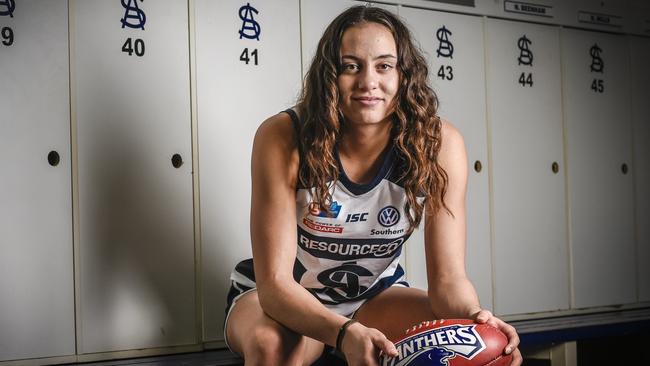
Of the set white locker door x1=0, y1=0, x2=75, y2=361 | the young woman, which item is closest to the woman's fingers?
the young woman

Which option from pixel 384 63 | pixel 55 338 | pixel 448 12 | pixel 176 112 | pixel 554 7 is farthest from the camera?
pixel 554 7

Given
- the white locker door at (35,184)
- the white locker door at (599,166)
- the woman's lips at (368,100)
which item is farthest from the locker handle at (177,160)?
the white locker door at (599,166)

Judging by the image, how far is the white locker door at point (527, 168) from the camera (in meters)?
2.94

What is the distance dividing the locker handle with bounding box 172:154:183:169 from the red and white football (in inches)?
49.7

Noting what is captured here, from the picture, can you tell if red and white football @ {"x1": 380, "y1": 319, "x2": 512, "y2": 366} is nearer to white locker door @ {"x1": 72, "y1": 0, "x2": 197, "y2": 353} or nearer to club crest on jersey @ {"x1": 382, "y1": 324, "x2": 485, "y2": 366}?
club crest on jersey @ {"x1": 382, "y1": 324, "x2": 485, "y2": 366}

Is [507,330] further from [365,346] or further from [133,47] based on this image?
[133,47]

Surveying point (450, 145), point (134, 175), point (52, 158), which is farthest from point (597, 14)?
point (52, 158)

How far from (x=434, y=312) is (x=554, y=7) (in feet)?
6.76

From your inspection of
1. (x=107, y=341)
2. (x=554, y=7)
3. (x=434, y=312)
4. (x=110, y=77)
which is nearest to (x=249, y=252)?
(x=107, y=341)

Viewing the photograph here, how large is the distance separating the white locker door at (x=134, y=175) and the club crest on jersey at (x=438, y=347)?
120cm

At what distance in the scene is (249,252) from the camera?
248cm

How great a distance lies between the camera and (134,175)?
2283mm

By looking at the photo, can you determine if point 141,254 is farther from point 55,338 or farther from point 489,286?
point 489,286

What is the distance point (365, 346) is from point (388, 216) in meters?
0.45
